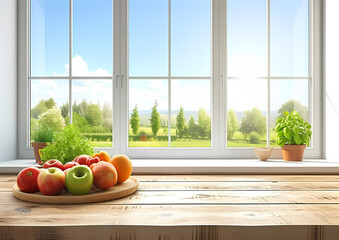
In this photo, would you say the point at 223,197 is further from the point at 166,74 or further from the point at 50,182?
the point at 166,74

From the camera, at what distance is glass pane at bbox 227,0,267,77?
7.22 ft

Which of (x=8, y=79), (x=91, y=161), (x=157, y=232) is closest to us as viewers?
(x=157, y=232)

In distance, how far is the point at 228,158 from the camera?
2164mm

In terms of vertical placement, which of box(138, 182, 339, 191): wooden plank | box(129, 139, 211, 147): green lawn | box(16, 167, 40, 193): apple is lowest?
box(138, 182, 339, 191): wooden plank

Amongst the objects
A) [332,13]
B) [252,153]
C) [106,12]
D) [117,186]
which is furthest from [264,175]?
[106,12]

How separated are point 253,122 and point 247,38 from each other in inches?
27.4

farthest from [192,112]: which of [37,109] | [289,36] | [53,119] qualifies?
[37,109]

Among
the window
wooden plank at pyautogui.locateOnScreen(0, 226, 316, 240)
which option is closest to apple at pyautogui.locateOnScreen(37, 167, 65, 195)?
wooden plank at pyautogui.locateOnScreen(0, 226, 316, 240)

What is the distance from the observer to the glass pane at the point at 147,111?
2.21m

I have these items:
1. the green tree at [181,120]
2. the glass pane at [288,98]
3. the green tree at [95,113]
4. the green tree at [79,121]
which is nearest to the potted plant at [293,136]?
the glass pane at [288,98]

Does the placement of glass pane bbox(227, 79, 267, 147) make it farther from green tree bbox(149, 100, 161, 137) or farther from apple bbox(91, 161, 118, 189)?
apple bbox(91, 161, 118, 189)

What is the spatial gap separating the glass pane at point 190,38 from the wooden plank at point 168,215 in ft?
4.86

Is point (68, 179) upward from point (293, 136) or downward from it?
downward

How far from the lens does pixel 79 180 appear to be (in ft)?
3.17
